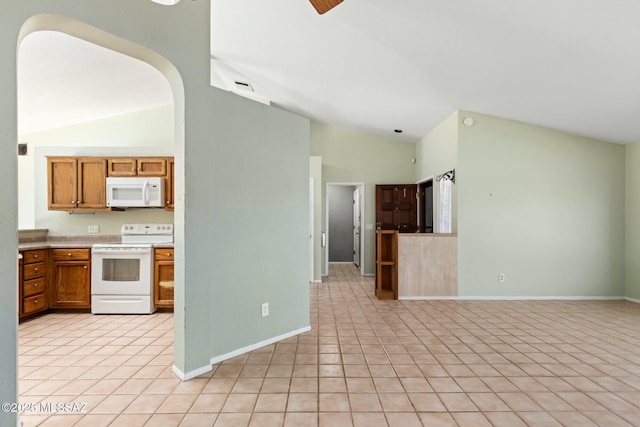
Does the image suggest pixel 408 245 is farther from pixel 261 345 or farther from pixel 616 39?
pixel 616 39

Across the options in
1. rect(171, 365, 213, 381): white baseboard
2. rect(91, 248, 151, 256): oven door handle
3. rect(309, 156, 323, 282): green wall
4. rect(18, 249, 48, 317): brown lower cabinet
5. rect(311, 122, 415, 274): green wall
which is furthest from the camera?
rect(311, 122, 415, 274): green wall

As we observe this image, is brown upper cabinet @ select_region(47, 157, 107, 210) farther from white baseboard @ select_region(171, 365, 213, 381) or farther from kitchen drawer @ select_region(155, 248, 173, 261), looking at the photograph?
white baseboard @ select_region(171, 365, 213, 381)

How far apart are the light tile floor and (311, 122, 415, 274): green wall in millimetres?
3354

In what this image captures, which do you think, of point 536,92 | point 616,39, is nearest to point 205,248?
point 616,39

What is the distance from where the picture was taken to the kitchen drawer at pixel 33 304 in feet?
12.1

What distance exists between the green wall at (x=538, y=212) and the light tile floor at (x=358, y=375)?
97 centimetres

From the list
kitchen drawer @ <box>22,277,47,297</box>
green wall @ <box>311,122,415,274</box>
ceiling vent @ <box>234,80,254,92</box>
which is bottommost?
kitchen drawer @ <box>22,277,47,297</box>

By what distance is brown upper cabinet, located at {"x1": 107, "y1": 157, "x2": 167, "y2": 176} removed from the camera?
4.34m

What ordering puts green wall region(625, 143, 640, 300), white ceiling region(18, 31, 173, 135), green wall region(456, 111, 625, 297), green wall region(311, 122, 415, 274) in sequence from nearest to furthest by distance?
white ceiling region(18, 31, 173, 135) < green wall region(625, 143, 640, 300) < green wall region(456, 111, 625, 297) < green wall region(311, 122, 415, 274)

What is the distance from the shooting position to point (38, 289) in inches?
152

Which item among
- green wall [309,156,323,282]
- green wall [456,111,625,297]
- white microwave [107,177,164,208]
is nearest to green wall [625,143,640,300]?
green wall [456,111,625,297]

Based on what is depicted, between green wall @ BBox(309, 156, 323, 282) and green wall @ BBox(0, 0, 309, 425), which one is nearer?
green wall @ BBox(0, 0, 309, 425)

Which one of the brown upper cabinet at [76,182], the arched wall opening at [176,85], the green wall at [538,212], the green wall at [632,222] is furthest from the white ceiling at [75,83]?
the green wall at [632,222]

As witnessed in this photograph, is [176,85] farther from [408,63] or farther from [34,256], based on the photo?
[34,256]
